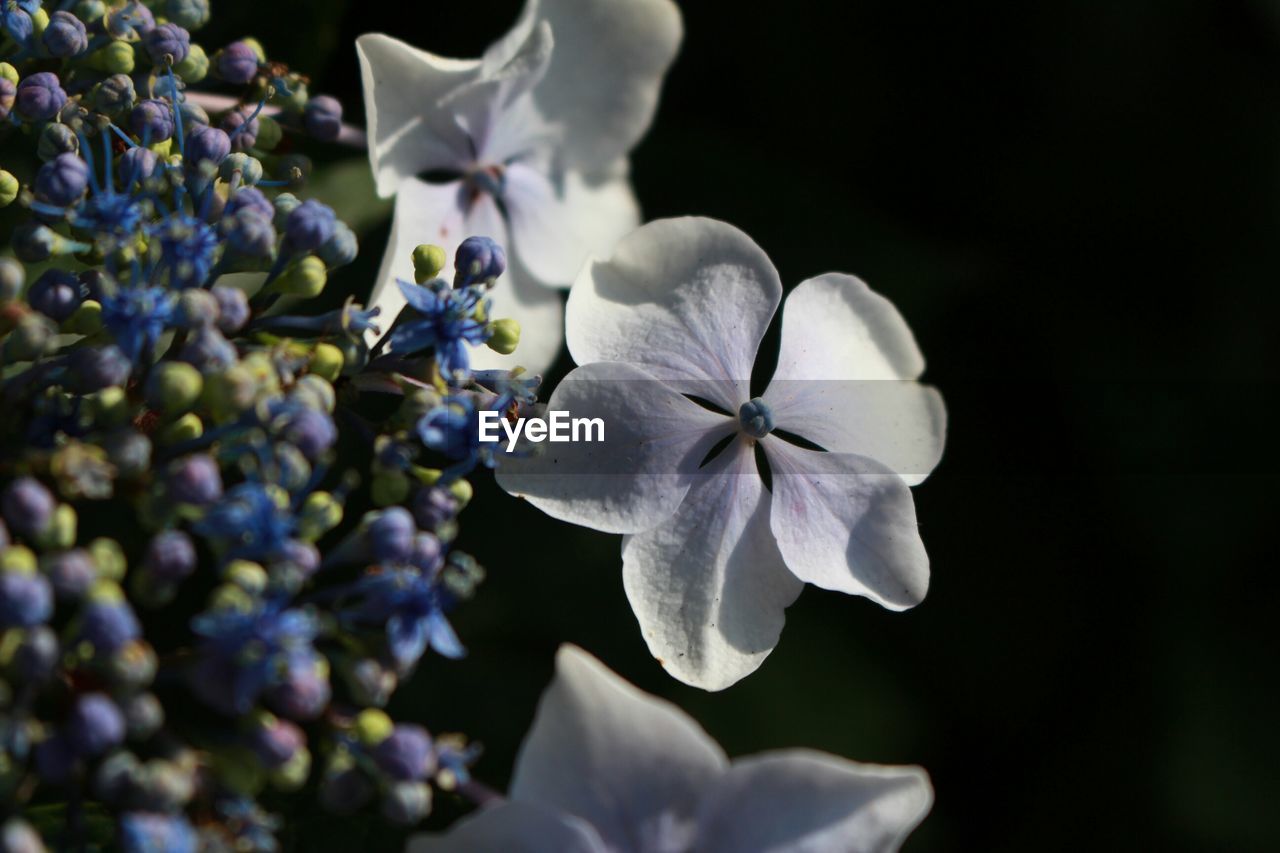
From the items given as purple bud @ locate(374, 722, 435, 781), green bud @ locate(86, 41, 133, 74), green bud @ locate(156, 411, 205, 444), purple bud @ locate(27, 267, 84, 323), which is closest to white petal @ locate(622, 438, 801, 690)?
purple bud @ locate(374, 722, 435, 781)

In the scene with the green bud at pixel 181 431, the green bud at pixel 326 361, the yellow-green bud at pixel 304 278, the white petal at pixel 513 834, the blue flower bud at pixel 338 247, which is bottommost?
the white petal at pixel 513 834

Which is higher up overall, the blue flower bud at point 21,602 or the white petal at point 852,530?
the blue flower bud at point 21,602

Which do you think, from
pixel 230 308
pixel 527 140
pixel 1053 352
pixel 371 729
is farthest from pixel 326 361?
pixel 1053 352

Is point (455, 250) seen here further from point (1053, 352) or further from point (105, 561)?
point (1053, 352)

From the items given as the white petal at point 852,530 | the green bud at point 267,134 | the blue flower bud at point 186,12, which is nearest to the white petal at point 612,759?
the white petal at point 852,530

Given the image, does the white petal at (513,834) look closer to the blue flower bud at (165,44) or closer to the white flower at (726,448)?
the white flower at (726,448)

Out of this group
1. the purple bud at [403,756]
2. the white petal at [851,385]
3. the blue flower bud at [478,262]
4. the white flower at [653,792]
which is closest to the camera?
the purple bud at [403,756]
